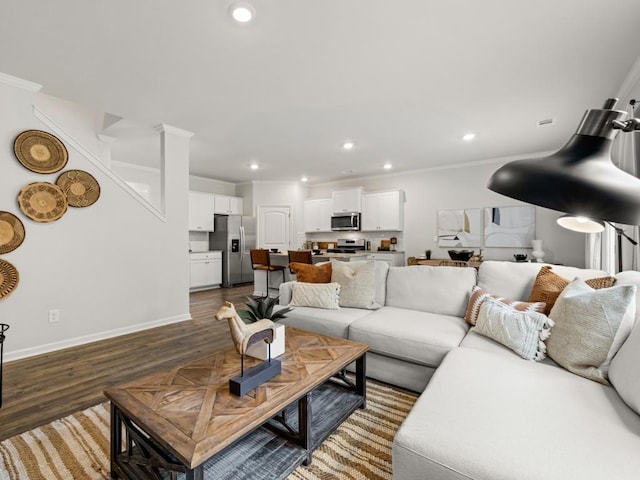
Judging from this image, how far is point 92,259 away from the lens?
10.8ft

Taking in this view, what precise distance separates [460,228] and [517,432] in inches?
204

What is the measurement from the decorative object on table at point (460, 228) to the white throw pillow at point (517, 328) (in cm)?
399

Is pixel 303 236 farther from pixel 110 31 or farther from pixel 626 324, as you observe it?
pixel 626 324

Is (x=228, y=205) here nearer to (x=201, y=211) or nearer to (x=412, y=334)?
(x=201, y=211)

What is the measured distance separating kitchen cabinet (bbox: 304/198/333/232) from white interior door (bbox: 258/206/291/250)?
50cm

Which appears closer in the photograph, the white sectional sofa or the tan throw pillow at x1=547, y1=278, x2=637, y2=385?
the white sectional sofa

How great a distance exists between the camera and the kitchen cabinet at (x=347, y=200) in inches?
266

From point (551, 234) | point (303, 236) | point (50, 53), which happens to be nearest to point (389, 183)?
point (303, 236)

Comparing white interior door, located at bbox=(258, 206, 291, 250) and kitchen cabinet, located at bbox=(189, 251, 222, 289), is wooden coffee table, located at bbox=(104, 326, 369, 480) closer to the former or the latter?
kitchen cabinet, located at bbox=(189, 251, 222, 289)

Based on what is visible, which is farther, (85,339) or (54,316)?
(85,339)

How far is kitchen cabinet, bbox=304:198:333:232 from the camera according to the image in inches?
287

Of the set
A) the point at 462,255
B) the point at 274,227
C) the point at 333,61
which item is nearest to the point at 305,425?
the point at 333,61

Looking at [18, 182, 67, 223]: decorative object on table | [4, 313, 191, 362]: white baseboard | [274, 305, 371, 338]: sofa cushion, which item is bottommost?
[4, 313, 191, 362]: white baseboard

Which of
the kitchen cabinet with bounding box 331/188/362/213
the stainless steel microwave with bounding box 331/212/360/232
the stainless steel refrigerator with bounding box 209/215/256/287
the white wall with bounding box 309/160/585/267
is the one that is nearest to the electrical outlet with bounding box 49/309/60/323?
the stainless steel refrigerator with bounding box 209/215/256/287
